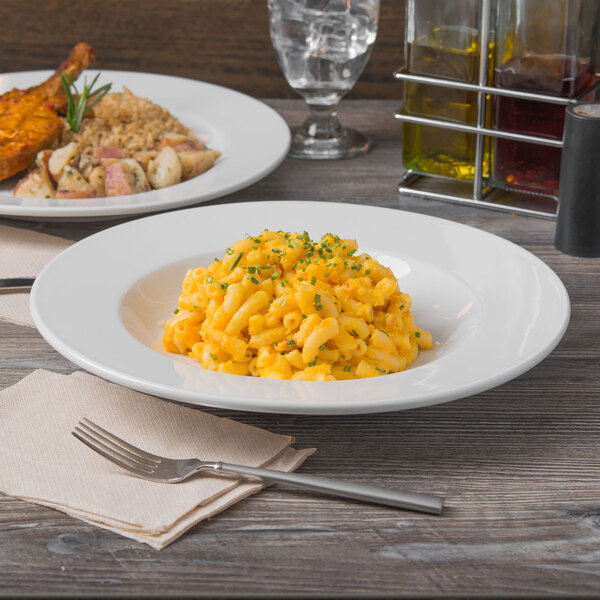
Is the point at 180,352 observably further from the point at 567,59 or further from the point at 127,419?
the point at 567,59

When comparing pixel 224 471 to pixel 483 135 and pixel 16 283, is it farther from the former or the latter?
pixel 483 135

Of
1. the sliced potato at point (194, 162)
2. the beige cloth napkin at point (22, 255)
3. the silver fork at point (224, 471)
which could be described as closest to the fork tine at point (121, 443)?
the silver fork at point (224, 471)

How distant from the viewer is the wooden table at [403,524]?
32.0 inches

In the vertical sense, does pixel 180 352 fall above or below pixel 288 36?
below

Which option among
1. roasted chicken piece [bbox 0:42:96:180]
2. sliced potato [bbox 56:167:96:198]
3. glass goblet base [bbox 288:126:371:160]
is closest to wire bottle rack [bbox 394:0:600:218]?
glass goblet base [bbox 288:126:371:160]

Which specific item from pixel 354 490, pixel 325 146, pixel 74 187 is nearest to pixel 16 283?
pixel 74 187

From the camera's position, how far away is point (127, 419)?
1047 mm

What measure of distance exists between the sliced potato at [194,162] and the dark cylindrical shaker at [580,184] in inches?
27.6

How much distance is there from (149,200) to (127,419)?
0.64 m

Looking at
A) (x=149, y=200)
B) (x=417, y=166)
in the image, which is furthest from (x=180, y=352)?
(x=417, y=166)

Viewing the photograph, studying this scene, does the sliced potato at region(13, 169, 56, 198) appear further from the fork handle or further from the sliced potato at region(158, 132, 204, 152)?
the fork handle

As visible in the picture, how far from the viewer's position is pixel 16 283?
138 centimetres

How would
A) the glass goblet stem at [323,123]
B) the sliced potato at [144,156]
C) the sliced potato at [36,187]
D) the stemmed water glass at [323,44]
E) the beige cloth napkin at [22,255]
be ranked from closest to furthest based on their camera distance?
the beige cloth napkin at [22,255], the sliced potato at [36,187], the sliced potato at [144,156], the stemmed water glass at [323,44], the glass goblet stem at [323,123]

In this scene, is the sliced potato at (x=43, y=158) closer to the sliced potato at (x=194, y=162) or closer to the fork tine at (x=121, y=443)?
the sliced potato at (x=194, y=162)
